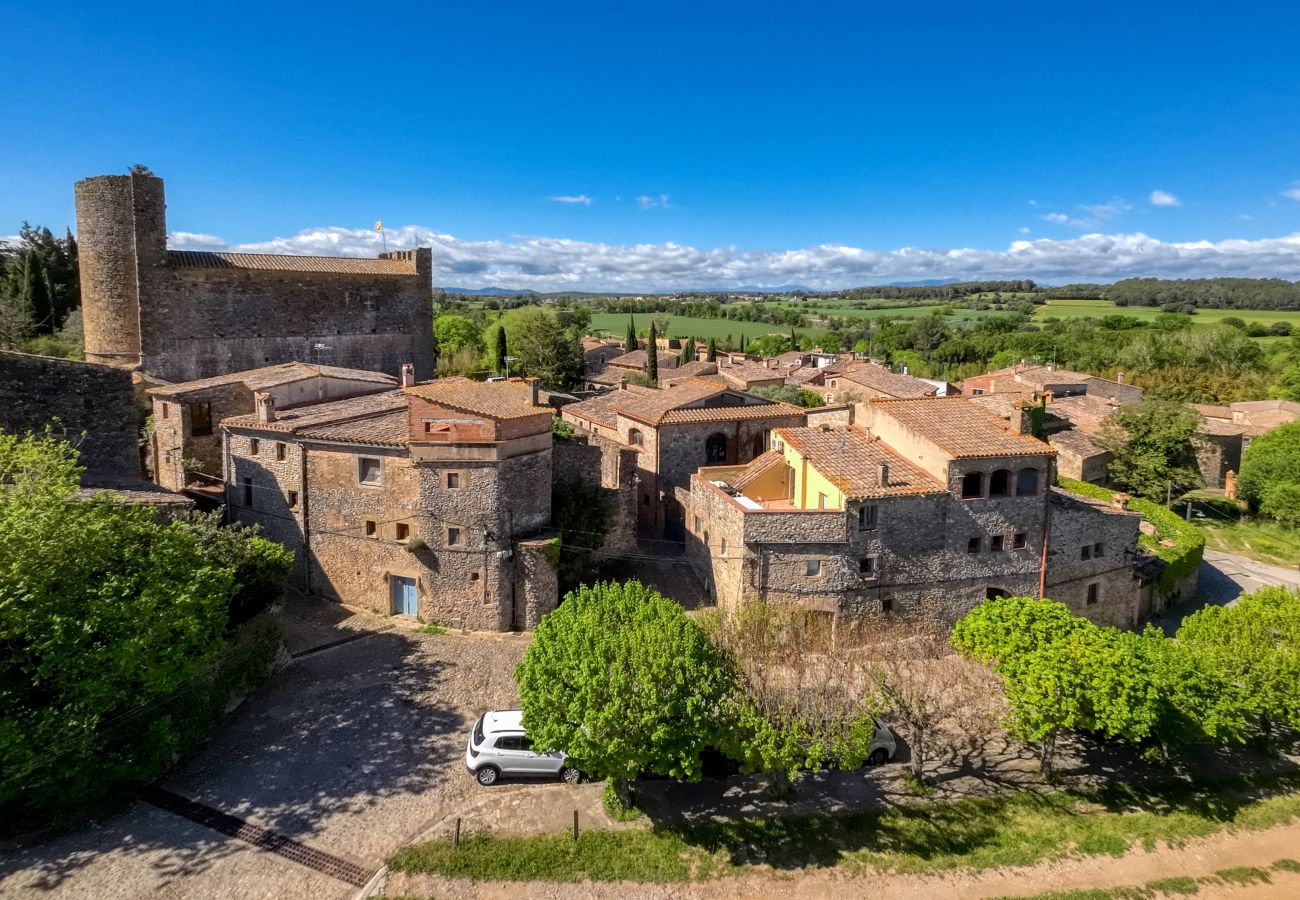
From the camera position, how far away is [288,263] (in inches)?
1724

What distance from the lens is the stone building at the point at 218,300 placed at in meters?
38.1

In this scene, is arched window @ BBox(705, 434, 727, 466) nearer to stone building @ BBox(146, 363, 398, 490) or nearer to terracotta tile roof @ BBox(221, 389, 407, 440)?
terracotta tile roof @ BBox(221, 389, 407, 440)

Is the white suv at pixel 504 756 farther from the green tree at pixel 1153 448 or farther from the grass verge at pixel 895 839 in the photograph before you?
the green tree at pixel 1153 448

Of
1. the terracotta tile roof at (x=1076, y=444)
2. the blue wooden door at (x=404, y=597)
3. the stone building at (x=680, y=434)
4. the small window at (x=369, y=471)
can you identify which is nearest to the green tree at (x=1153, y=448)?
the terracotta tile roof at (x=1076, y=444)

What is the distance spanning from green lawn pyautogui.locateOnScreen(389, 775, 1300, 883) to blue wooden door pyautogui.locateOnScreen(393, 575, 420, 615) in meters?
11.0

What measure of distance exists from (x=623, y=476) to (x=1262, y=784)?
22.8 meters

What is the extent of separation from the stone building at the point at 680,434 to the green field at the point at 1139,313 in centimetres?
11465

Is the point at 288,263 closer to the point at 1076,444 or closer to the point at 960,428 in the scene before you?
the point at 960,428

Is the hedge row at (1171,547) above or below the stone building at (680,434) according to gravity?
below

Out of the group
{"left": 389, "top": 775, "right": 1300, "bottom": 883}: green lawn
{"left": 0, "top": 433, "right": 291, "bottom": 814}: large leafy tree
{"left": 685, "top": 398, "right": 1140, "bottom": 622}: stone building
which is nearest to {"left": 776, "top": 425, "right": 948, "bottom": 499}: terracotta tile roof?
{"left": 685, "top": 398, "right": 1140, "bottom": 622}: stone building

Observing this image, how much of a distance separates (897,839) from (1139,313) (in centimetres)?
16790

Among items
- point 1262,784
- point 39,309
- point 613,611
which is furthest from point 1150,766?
point 39,309

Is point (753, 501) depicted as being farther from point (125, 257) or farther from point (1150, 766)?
point (125, 257)

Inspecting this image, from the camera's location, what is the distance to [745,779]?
19766 mm
